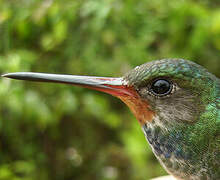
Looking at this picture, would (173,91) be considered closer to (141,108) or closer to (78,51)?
(141,108)

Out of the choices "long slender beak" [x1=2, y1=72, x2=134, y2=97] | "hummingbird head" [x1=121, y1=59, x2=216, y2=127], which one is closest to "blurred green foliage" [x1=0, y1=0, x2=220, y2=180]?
"long slender beak" [x1=2, y1=72, x2=134, y2=97]

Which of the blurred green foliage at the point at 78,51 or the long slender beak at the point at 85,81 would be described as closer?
the long slender beak at the point at 85,81

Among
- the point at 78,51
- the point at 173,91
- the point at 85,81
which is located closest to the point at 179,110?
the point at 173,91

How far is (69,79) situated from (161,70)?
327 millimetres

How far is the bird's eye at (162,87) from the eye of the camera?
4.13 ft

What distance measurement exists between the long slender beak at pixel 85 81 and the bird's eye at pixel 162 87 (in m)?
0.09

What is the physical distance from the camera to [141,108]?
1290mm

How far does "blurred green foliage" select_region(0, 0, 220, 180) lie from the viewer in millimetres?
2779

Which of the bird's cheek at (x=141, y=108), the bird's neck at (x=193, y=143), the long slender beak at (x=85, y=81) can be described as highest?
the long slender beak at (x=85, y=81)

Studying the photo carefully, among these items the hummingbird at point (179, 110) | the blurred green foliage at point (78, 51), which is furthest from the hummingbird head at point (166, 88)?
the blurred green foliage at point (78, 51)

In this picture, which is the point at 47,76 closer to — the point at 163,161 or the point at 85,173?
the point at 163,161

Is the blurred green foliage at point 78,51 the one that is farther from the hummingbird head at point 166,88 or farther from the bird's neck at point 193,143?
the bird's neck at point 193,143

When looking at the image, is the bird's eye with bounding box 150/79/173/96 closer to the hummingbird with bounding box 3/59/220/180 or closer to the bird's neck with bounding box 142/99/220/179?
the hummingbird with bounding box 3/59/220/180

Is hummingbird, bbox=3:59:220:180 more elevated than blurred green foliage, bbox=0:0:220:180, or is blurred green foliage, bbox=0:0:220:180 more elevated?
blurred green foliage, bbox=0:0:220:180
